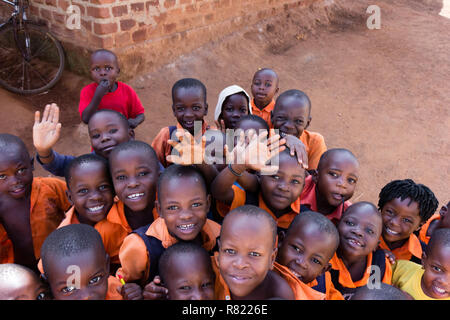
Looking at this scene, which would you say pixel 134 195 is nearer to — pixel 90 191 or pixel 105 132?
pixel 90 191

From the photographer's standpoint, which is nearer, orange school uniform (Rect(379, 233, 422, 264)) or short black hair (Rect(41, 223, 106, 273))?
short black hair (Rect(41, 223, 106, 273))

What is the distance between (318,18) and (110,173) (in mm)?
6431

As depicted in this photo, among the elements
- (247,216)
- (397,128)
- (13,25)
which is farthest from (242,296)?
(13,25)

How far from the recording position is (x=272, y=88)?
3.29 m

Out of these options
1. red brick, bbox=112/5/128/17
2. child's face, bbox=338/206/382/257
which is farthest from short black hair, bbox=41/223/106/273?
red brick, bbox=112/5/128/17

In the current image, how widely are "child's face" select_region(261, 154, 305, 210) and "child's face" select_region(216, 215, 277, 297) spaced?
551 millimetres

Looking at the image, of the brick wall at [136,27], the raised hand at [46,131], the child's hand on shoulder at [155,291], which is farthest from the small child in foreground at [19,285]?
the brick wall at [136,27]

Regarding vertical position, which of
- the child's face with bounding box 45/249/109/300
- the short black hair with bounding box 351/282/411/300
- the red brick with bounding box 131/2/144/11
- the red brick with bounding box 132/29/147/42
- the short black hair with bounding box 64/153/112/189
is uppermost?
the red brick with bounding box 131/2/144/11

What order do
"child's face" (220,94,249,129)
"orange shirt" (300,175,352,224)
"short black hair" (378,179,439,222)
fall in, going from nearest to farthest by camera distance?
"short black hair" (378,179,439,222), "orange shirt" (300,175,352,224), "child's face" (220,94,249,129)

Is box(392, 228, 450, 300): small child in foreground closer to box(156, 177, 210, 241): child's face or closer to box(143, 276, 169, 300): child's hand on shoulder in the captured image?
box(156, 177, 210, 241): child's face

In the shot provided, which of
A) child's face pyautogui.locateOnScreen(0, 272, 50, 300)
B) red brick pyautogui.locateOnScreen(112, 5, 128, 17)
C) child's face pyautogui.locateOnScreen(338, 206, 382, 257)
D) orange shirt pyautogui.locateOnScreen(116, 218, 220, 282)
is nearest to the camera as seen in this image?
child's face pyautogui.locateOnScreen(0, 272, 50, 300)

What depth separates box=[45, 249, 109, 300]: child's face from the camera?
1366 millimetres

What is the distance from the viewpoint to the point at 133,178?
1892 mm
